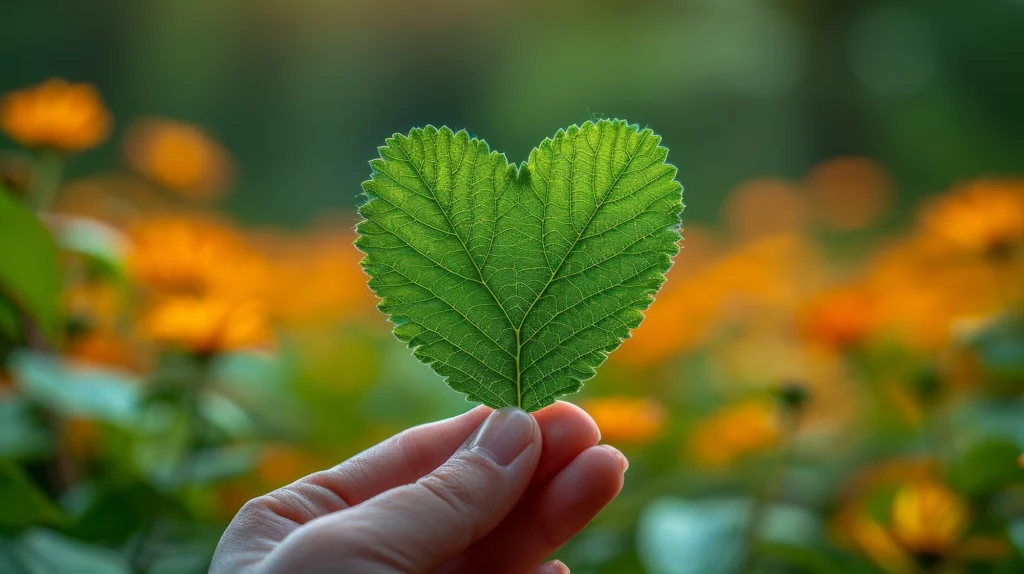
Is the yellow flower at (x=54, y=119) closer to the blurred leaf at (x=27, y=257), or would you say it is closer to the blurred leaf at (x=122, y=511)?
the blurred leaf at (x=27, y=257)

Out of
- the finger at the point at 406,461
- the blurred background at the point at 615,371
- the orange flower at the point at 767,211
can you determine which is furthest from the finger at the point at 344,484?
the orange flower at the point at 767,211

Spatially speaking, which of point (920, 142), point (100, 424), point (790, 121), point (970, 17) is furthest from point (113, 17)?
point (970, 17)

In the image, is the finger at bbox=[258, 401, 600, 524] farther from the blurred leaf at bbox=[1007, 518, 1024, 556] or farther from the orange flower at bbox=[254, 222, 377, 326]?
the orange flower at bbox=[254, 222, 377, 326]

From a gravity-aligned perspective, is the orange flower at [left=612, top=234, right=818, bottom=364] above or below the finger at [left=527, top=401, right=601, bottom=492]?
above

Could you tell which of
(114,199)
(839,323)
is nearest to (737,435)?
(839,323)

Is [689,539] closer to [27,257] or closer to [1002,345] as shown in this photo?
[1002,345]

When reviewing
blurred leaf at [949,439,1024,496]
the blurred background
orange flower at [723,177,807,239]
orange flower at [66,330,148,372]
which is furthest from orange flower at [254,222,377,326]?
blurred leaf at [949,439,1024,496]
